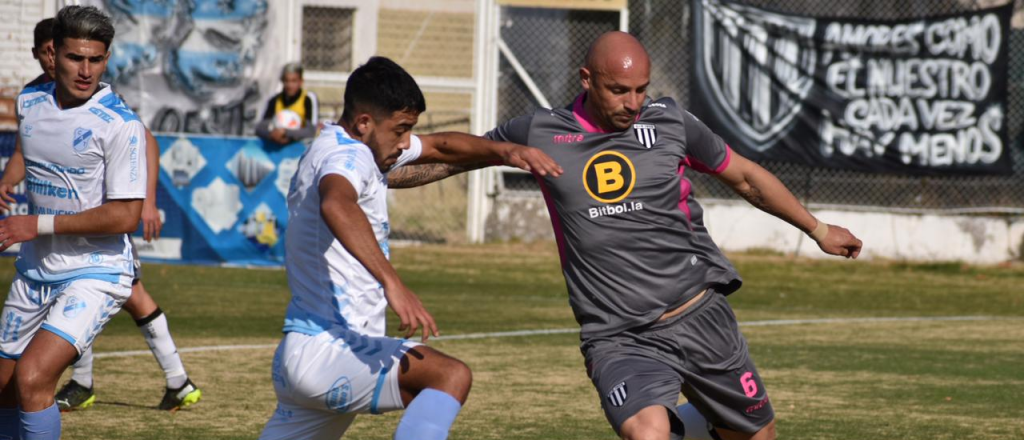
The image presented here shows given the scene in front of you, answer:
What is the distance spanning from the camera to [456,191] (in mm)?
20844

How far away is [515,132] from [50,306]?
2.22m

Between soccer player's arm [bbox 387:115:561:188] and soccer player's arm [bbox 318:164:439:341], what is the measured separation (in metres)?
1.05

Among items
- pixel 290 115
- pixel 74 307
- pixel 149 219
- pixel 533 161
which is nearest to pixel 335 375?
pixel 533 161

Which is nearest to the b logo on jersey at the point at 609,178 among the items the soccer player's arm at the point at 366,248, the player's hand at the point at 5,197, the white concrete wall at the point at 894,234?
the soccer player's arm at the point at 366,248

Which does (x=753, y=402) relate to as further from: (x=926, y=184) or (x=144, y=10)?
(x=144, y=10)

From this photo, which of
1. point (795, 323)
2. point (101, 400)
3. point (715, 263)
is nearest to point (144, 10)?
point (795, 323)

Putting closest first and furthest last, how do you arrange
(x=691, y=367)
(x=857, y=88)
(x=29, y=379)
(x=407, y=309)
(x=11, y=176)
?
(x=407, y=309), (x=691, y=367), (x=29, y=379), (x=11, y=176), (x=857, y=88)

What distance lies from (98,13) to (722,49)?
1459 centimetres

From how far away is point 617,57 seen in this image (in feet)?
18.8

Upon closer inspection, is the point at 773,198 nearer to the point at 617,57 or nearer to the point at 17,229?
the point at 617,57

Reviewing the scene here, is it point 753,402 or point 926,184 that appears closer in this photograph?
point 753,402

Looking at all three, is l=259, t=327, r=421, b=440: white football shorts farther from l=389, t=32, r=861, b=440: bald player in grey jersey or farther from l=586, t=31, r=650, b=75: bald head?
l=586, t=31, r=650, b=75: bald head

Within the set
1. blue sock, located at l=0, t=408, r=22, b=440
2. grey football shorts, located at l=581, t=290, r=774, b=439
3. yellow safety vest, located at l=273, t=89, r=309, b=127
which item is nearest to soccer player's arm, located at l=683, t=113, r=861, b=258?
grey football shorts, located at l=581, t=290, r=774, b=439

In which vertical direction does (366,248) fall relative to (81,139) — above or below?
below
